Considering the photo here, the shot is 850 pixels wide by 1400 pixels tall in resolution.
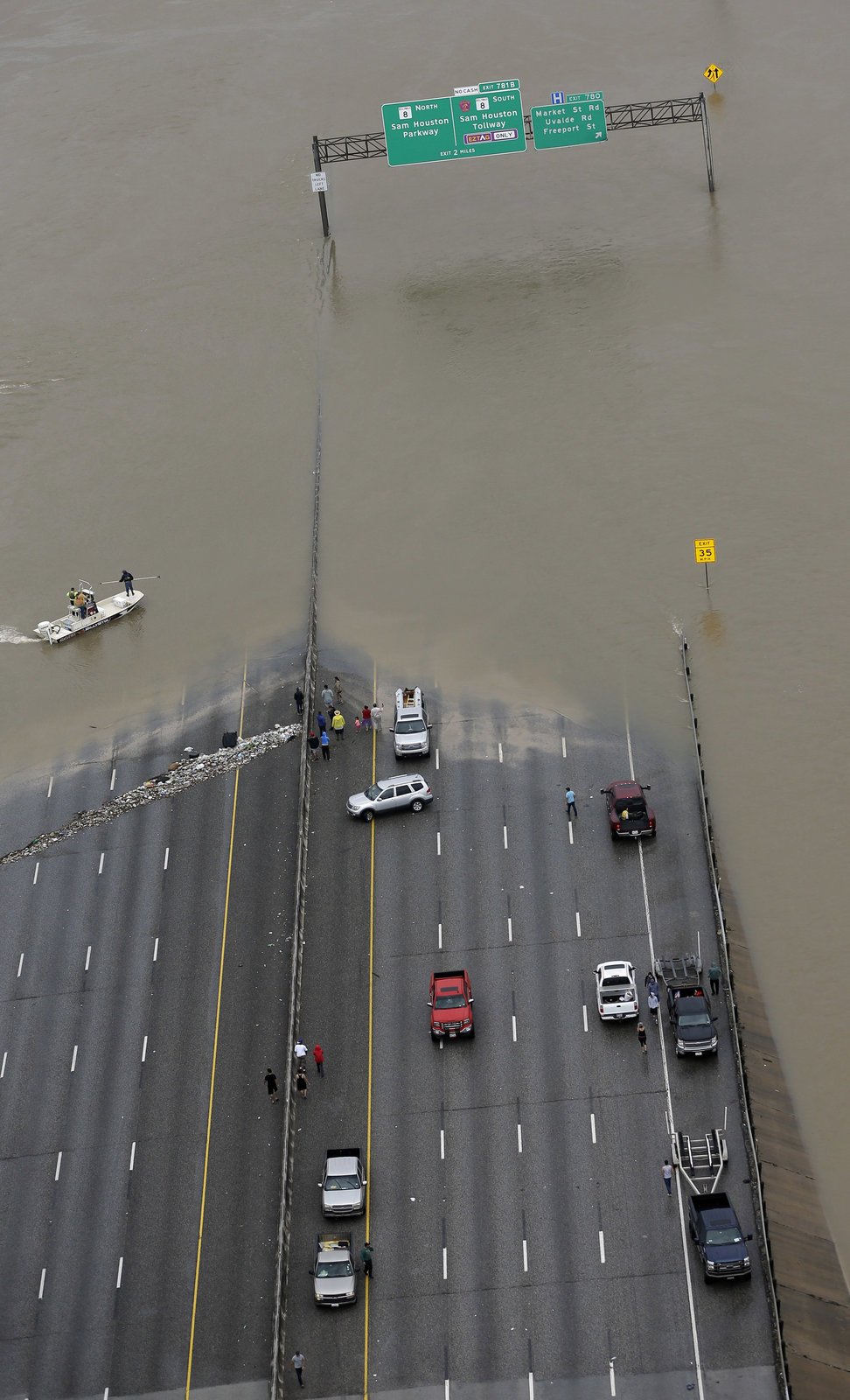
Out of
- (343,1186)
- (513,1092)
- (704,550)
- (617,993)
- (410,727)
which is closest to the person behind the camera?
(343,1186)

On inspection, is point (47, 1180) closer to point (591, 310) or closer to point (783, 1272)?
point (783, 1272)

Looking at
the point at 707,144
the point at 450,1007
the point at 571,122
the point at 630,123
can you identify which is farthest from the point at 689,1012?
the point at 707,144

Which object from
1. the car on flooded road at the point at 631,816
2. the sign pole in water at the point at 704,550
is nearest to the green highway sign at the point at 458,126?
the sign pole in water at the point at 704,550

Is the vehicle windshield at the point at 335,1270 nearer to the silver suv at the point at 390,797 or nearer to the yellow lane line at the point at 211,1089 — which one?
the yellow lane line at the point at 211,1089

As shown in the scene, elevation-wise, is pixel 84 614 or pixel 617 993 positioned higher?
pixel 84 614

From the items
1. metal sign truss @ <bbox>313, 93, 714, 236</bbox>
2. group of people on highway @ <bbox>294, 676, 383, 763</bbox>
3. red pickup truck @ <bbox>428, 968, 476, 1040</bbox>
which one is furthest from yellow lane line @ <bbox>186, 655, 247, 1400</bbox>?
metal sign truss @ <bbox>313, 93, 714, 236</bbox>

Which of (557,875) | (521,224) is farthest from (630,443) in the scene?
(557,875)

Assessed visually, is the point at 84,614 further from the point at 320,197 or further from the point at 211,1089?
the point at 320,197
